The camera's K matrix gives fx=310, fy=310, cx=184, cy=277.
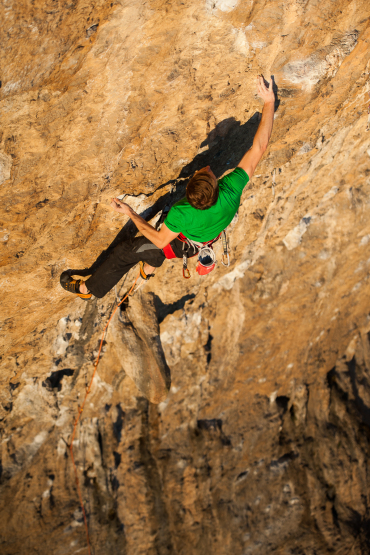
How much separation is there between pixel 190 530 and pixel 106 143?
4661mm

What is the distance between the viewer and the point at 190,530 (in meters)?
4.02

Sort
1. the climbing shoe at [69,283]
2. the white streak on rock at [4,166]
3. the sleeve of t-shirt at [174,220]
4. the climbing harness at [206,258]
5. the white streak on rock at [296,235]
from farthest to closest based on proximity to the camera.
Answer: the white streak on rock at [296,235]
the climbing shoe at [69,283]
the climbing harness at [206,258]
the white streak on rock at [4,166]
the sleeve of t-shirt at [174,220]

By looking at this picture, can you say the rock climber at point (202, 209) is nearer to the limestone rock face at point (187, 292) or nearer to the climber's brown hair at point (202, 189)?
the climber's brown hair at point (202, 189)

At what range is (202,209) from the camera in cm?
190

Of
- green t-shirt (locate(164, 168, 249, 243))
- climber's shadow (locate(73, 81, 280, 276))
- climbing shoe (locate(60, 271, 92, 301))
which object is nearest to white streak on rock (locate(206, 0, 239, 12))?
climber's shadow (locate(73, 81, 280, 276))

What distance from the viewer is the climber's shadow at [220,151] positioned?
2488 mm

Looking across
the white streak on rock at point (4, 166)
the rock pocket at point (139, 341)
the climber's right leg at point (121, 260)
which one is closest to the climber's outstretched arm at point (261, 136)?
the climber's right leg at point (121, 260)

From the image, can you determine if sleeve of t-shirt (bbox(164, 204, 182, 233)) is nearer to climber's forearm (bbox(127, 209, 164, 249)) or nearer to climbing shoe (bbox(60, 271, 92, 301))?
climber's forearm (bbox(127, 209, 164, 249))

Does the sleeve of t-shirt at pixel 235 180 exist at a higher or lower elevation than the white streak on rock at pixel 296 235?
higher

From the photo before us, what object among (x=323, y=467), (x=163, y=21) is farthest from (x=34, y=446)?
(x=163, y=21)

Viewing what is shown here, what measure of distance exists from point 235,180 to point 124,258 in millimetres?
1146

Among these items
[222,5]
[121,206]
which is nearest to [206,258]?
[121,206]

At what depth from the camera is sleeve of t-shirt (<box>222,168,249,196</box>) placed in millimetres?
2104

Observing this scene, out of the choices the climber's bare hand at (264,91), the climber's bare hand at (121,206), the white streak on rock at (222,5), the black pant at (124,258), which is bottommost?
the black pant at (124,258)
